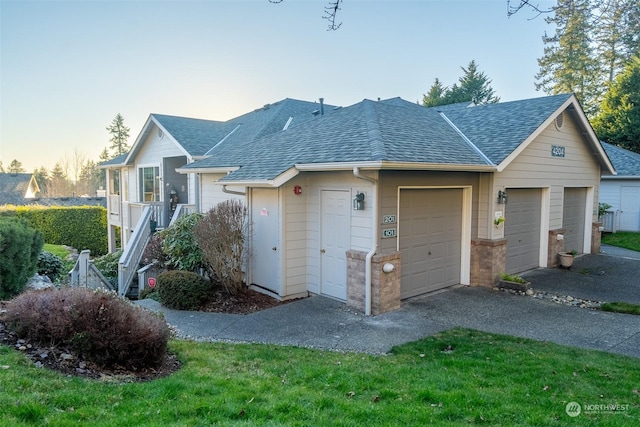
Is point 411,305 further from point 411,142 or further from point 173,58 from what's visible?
point 173,58

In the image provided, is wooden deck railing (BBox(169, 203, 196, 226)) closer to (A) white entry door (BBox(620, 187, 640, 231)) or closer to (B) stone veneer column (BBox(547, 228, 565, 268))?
(B) stone veneer column (BBox(547, 228, 565, 268))

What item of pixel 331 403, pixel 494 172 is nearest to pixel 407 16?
pixel 494 172

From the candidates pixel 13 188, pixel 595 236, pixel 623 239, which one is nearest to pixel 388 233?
pixel 595 236

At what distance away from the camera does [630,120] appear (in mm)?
25156

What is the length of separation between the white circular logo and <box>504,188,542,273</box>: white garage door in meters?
7.35

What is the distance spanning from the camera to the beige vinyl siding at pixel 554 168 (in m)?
11.0

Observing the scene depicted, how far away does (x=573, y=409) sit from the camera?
159 inches

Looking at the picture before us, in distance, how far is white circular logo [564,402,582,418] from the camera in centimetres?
395

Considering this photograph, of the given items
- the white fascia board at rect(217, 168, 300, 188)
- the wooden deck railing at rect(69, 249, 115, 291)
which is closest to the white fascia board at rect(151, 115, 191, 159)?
the wooden deck railing at rect(69, 249, 115, 291)

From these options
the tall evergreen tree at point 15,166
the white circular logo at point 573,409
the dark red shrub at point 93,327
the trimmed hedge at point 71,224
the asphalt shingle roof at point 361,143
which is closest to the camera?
the white circular logo at point 573,409

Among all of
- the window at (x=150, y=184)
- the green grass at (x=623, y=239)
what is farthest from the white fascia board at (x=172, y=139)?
the green grass at (x=623, y=239)

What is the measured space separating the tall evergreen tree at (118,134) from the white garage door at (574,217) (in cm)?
6162

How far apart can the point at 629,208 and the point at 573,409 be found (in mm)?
20579

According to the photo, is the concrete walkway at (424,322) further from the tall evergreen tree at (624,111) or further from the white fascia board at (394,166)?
the tall evergreen tree at (624,111)
